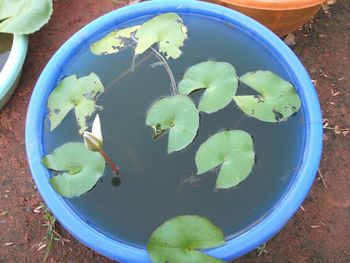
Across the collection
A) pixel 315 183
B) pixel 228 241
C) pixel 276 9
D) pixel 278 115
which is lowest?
pixel 315 183

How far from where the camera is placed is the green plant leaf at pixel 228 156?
39.8 inches

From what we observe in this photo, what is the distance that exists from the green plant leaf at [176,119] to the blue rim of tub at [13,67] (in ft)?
1.79

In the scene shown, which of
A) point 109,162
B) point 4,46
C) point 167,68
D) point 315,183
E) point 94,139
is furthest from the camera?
point 4,46

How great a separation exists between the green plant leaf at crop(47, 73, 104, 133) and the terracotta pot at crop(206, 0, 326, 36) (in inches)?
19.2

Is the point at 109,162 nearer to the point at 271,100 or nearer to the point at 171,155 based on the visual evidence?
the point at 171,155

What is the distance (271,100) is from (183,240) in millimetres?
409

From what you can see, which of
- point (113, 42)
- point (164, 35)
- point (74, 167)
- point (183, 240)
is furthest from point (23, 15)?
point (183, 240)

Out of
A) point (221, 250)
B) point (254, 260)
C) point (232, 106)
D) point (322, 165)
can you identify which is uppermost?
point (232, 106)

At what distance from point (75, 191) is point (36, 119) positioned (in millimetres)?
213

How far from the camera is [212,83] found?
1111 mm

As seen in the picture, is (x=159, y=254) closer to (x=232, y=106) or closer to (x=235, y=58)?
(x=232, y=106)

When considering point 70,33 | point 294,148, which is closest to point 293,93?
point 294,148

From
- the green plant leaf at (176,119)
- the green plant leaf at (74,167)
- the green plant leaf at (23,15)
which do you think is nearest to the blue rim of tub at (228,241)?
the green plant leaf at (74,167)

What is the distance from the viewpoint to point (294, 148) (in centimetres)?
106
